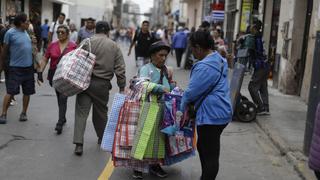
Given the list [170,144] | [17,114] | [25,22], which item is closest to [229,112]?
[170,144]

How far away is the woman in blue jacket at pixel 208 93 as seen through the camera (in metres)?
4.80

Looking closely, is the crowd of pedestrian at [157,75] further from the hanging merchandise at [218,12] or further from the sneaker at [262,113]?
the hanging merchandise at [218,12]

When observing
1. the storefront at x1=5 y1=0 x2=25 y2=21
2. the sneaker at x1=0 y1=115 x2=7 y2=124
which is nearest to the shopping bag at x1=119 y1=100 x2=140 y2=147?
the sneaker at x1=0 y1=115 x2=7 y2=124

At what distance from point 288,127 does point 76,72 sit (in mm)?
4347

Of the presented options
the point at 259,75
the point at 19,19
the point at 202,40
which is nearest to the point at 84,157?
the point at 202,40

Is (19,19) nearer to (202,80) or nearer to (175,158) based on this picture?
(175,158)

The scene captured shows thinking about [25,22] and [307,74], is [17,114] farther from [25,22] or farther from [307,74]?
[307,74]

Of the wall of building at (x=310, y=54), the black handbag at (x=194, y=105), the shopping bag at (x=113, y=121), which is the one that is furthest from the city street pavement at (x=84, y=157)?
the wall of building at (x=310, y=54)

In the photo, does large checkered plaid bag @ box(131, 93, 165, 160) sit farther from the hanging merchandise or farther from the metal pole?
the hanging merchandise

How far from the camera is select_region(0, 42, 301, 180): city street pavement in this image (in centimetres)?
624

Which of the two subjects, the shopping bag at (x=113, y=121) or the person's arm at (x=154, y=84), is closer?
the person's arm at (x=154, y=84)

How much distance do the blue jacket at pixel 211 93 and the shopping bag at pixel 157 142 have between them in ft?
2.56

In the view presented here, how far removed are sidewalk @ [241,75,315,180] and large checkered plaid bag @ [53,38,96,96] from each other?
2.87m

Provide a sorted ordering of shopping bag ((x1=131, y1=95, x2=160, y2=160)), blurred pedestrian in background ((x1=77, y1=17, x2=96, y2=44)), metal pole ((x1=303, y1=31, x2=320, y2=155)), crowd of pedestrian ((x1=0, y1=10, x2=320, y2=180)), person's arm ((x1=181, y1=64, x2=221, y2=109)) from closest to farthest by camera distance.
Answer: person's arm ((x1=181, y1=64, x2=221, y2=109))
crowd of pedestrian ((x1=0, y1=10, x2=320, y2=180))
shopping bag ((x1=131, y1=95, x2=160, y2=160))
metal pole ((x1=303, y1=31, x2=320, y2=155))
blurred pedestrian in background ((x1=77, y1=17, x2=96, y2=44))
